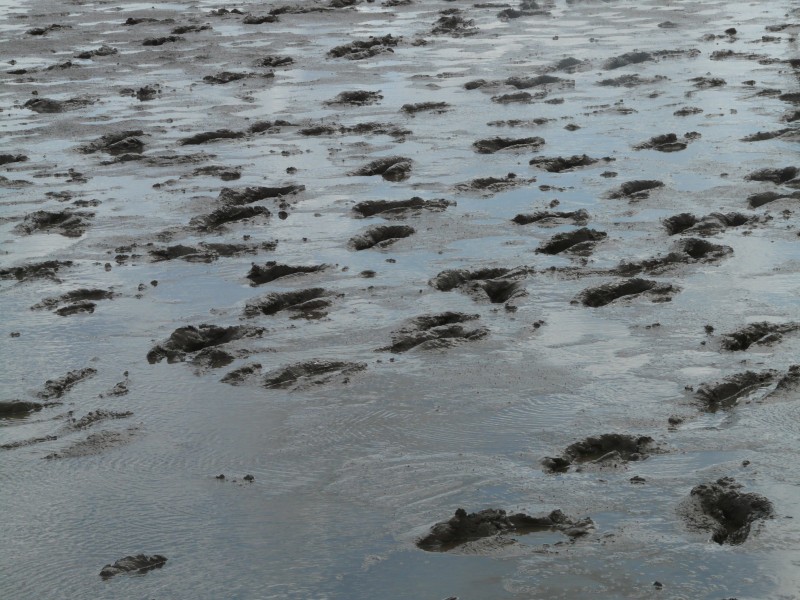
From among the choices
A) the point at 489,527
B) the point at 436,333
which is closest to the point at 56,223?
the point at 436,333

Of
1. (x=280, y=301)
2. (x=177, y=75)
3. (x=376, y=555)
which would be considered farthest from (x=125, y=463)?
(x=177, y=75)

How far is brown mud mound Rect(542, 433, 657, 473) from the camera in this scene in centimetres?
556

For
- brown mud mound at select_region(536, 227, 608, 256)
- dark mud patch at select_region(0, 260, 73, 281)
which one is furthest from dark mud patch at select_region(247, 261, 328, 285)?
brown mud mound at select_region(536, 227, 608, 256)

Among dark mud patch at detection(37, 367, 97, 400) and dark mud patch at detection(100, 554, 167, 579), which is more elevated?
dark mud patch at detection(37, 367, 97, 400)

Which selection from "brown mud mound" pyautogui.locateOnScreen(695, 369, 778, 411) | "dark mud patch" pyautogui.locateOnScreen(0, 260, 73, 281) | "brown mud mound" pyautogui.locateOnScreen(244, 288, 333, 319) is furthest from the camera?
"dark mud patch" pyautogui.locateOnScreen(0, 260, 73, 281)

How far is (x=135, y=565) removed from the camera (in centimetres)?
488

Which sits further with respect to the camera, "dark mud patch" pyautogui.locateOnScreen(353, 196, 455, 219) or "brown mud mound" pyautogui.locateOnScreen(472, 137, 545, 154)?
"brown mud mound" pyautogui.locateOnScreen(472, 137, 545, 154)

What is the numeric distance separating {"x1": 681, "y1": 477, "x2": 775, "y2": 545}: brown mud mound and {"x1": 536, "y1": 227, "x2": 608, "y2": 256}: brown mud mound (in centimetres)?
353

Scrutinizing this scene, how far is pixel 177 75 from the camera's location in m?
16.6

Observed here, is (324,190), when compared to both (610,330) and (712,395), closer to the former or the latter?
(610,330)

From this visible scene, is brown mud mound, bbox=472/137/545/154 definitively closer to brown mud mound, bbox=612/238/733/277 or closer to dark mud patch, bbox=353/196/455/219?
dark mud patch, bbox=353/196/455/219

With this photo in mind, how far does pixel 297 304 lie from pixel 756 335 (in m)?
2.95

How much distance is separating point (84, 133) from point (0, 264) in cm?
440

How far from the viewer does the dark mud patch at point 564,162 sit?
424 inches
